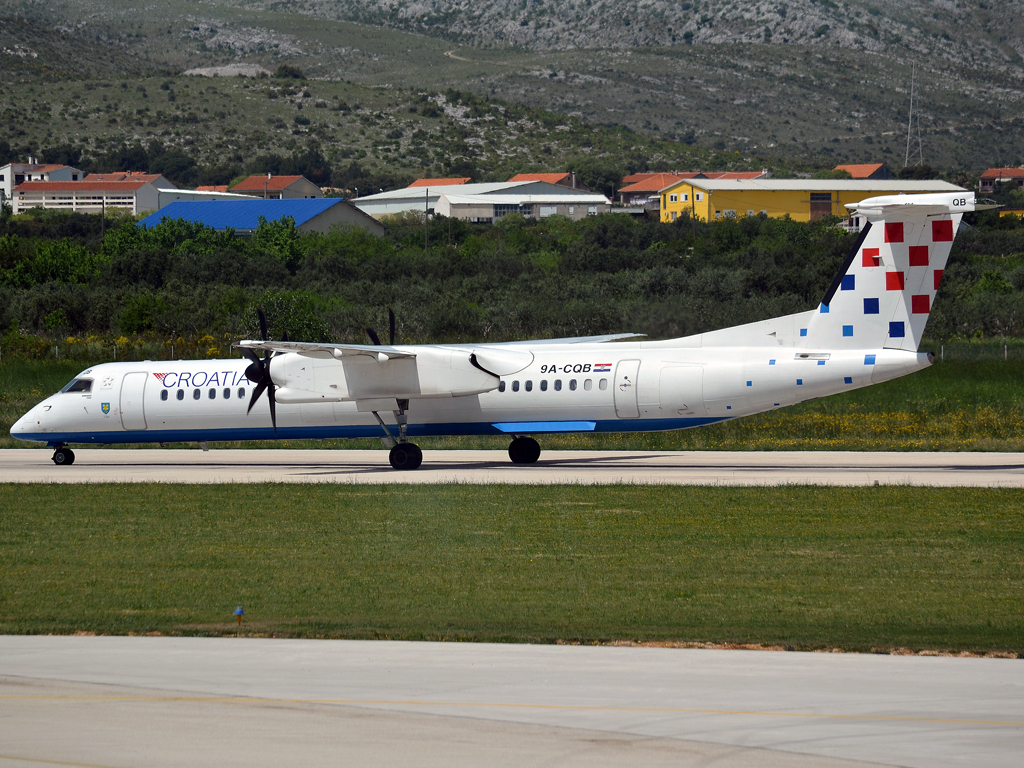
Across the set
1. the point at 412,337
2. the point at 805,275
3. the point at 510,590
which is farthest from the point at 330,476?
the point at 805,275

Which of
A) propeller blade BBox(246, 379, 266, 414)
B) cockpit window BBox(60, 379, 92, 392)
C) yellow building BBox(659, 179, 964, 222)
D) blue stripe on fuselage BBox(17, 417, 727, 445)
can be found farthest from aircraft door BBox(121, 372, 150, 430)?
yellow building BBox(659, 179, 964, 222)

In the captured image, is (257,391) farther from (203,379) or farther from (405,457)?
(405,457)

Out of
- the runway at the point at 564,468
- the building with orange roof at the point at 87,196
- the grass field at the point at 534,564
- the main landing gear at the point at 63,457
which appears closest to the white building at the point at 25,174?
the building with orange roof at the point at 87,196

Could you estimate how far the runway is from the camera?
85.0 feet

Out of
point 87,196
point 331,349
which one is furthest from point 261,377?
point 87,196

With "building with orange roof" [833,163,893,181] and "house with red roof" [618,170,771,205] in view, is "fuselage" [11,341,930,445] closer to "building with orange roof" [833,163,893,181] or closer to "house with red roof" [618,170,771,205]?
"house with red roof" [618,170,771,205]

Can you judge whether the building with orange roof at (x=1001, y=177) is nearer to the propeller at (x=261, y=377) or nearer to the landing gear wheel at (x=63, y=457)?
the propeller at (x=261, y=377)

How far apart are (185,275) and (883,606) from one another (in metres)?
68.8

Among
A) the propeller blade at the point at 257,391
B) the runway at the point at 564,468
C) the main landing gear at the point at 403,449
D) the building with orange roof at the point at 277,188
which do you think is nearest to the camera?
the runway at the point at 564,468

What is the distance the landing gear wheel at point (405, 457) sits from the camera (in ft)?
95.9

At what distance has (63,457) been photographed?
32781 millimetres

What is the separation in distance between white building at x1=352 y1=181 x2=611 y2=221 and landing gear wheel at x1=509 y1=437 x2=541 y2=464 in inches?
4371

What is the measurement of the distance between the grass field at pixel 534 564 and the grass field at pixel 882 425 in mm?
12001

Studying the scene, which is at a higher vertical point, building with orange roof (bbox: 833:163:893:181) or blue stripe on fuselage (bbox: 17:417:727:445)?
building with orange roof (bbox: 833:163:893:181)
